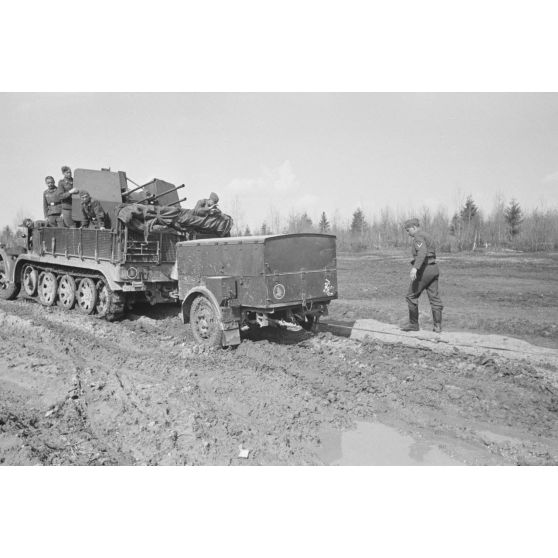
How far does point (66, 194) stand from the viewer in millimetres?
10797

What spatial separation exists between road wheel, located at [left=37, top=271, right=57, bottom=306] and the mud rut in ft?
12.4

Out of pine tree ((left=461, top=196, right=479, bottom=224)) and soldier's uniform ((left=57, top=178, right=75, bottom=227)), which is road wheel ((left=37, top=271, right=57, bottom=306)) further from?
pine tree ((left=461, top=196, right=479, bottom=224))

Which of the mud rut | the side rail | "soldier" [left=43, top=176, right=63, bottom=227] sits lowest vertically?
the mud rut

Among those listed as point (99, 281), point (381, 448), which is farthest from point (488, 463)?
point (99, 281)

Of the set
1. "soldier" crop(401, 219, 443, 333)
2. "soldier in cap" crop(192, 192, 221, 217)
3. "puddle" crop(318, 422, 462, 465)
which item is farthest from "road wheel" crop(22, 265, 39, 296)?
"puddle" crop(318, 422, 462, 465)

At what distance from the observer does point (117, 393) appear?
5.44 metres

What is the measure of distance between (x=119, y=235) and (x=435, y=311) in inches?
233

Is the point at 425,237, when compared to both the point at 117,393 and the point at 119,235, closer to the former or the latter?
the point at 117,393

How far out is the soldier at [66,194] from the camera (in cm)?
1094

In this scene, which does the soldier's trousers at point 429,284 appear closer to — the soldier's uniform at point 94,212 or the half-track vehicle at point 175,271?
the half-track vehicle at point 175,271

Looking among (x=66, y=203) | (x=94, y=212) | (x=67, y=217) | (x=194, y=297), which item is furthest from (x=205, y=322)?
(x=66, y=203)

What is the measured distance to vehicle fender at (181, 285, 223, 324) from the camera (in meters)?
6.86

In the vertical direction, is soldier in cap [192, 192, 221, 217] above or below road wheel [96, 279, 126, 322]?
above

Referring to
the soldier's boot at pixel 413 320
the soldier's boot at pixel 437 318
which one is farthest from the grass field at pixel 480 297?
the soldier's boot at pixel 437 318
